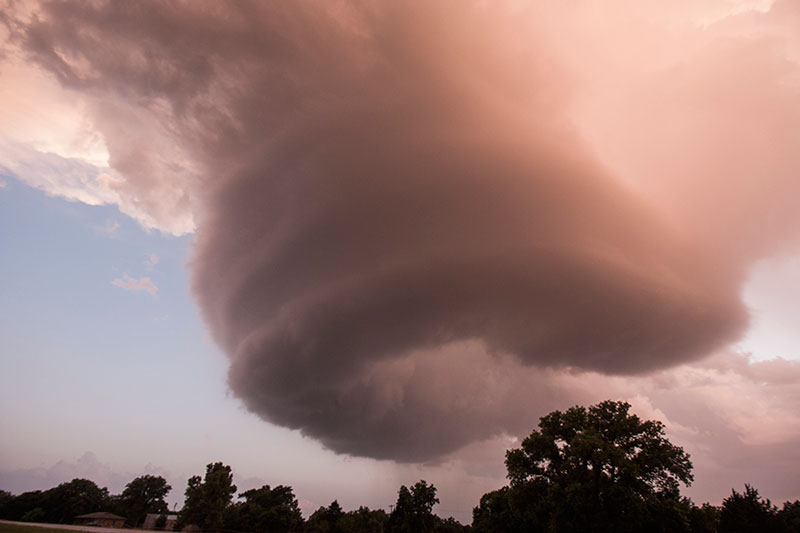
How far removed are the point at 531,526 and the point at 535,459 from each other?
32.6 ft

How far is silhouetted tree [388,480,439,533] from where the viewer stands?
Result: 10450 cm

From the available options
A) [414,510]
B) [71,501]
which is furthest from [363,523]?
[71,501]

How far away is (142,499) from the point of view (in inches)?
5536

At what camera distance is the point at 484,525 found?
205ft

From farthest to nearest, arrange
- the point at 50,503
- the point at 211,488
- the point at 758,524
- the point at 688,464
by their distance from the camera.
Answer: the point at 50,503
the point at 211,488
the point at 758,524
the point at 688,464

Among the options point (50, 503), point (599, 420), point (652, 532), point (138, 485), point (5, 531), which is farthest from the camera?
point (138, 485)

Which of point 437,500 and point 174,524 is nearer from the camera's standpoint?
point 437,500

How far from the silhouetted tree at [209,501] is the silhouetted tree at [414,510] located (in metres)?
45.1

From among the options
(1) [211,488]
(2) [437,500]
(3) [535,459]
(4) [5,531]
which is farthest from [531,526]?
(1) [211,488]

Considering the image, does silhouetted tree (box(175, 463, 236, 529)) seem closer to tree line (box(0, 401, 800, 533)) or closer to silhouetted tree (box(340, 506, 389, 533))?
silhouetted tree (box(340, 506, 389, 533))

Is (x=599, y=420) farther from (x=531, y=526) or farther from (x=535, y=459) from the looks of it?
(x=531, y=526)

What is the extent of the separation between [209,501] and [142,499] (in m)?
60.9

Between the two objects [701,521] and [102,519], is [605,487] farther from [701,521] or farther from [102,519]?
[102,519]

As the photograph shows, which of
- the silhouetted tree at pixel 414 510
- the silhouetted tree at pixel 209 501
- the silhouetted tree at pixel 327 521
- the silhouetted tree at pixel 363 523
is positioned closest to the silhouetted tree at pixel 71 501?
the silhouetted tree at pixel 209 501
